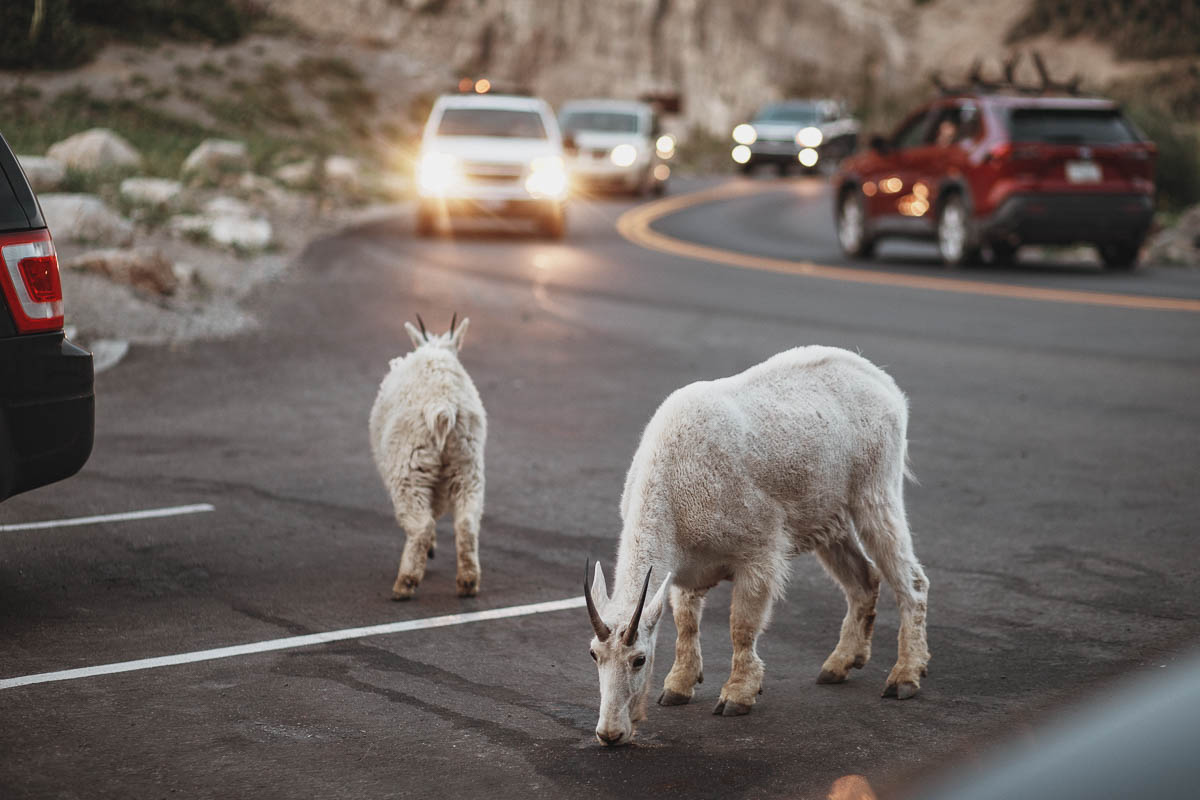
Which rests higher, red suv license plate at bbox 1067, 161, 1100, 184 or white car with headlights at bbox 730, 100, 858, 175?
red suv license plate at bbox 1067, 161, 1100, 184

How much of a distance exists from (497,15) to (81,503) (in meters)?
54.0

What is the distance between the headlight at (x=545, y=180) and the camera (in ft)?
81.3

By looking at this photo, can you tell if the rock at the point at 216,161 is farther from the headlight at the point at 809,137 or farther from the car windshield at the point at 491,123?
the headlight at the point at 809,137

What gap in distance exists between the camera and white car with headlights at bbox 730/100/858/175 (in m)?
47.5

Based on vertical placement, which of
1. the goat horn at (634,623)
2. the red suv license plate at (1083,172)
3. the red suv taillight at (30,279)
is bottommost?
the red suv license plate at (1083,172)

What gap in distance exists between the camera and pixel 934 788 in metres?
2.54

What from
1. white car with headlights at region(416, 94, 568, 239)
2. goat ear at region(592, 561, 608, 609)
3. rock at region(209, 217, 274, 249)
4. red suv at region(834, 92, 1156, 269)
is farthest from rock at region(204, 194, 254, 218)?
goat ear at region(592, 561, 608, 609)

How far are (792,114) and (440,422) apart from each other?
42793 mm

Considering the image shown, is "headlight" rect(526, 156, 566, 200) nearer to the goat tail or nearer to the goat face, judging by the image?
the goat tail

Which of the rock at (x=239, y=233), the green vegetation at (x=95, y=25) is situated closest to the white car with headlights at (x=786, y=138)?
the green vegetation at (x=95, y=25)

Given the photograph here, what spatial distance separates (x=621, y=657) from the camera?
4887 mm

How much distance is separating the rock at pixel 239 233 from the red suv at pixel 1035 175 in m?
9.53

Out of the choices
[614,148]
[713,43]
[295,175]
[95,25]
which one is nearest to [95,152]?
[295,175]

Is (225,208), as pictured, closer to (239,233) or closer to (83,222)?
(239,233)
